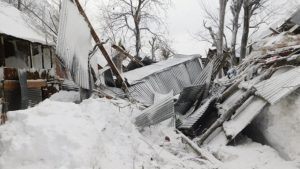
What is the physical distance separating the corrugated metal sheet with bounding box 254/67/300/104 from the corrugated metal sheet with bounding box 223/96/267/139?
22 cm

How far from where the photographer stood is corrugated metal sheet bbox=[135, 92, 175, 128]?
25.9 ft

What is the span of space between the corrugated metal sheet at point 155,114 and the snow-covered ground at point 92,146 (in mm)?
170

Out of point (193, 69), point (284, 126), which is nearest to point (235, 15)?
point (193, 69)

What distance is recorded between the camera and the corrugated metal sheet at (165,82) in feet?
41.5

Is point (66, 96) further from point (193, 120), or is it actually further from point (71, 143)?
point (71, 143)

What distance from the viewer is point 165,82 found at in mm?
15188

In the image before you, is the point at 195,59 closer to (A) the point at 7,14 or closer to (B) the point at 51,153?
(A) the point at 7,14

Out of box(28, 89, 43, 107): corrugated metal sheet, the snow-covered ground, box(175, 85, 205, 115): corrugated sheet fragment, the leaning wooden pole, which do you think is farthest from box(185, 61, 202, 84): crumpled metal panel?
the snow-covered ground

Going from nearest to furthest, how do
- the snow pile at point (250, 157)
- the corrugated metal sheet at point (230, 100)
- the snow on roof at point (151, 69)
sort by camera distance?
the snow pile at point (250, 157), the corrugated metal sheet at point (230, 100), the snow on roof at point (151, 69)

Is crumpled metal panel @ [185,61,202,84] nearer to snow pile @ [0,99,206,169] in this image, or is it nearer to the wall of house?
the wall of house

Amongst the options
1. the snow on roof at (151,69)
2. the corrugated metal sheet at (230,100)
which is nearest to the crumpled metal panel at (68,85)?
the snow on roof at (151,69)

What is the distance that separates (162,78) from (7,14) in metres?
6.32

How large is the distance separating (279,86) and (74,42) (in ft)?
14.8

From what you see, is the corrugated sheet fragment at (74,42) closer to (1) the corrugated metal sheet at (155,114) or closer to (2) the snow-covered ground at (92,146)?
(2) the snow-covered ground at (92,146)
